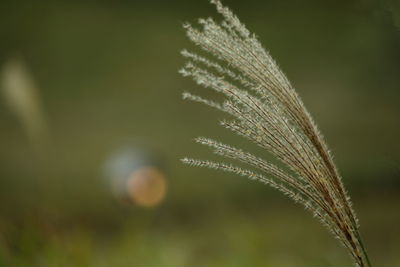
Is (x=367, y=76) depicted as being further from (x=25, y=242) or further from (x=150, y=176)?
(x=150, y=176)

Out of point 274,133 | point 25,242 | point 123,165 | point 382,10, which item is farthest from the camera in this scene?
point 123,165

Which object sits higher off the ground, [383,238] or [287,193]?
[383,238]

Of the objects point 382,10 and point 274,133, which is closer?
point 274,133

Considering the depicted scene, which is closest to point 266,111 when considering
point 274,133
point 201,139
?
point 274,133

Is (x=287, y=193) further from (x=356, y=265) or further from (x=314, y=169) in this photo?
(x=356, y=265)

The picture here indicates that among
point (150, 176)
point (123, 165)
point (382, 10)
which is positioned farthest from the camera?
point (123, 165)

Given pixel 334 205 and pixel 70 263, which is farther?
pixel 70 263

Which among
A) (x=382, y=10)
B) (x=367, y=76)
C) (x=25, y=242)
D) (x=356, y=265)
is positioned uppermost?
(x=367, y=76)

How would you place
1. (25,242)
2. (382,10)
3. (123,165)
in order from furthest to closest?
(123,165)
(25,242)
(382,10)

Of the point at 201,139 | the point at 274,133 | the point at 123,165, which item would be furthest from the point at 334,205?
the point at 123,165
